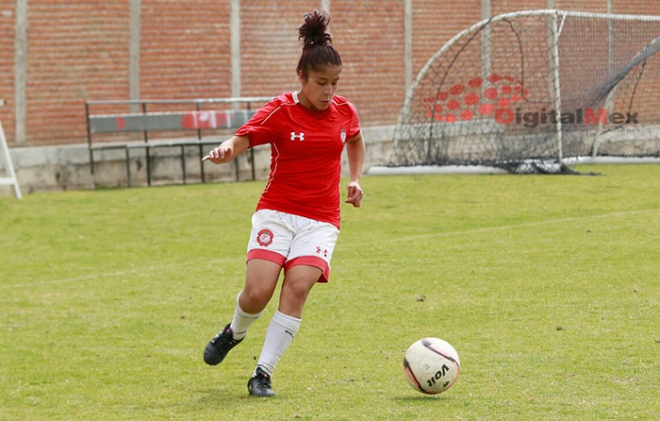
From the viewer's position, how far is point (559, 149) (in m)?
17.8

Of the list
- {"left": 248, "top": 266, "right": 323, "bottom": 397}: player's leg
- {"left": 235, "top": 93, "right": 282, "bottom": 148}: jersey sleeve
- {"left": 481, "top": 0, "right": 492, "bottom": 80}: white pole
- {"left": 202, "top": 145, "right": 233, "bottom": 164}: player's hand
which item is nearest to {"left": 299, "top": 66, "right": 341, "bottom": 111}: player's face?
{"left": 235, "top": 93, "right": 282, "bottom": 148}: jersey sleeve

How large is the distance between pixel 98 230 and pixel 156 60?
619cm

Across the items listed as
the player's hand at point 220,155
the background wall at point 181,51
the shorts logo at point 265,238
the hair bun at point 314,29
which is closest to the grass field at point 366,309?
the shorts logo at point 265,238

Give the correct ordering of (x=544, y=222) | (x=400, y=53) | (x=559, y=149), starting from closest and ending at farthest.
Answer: (x=544, y=222), (x=559, y=149), (x=400, y=53)

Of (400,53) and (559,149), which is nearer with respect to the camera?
(559,149)

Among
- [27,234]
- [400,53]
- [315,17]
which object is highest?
[315,17]

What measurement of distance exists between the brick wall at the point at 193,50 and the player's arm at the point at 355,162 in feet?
40.7

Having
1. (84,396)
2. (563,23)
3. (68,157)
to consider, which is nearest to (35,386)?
(84,396)

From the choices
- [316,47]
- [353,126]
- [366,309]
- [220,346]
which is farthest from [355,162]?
[366,309]

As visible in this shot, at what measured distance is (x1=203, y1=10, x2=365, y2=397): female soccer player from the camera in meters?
6.15

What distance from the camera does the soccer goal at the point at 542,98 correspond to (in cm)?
1823

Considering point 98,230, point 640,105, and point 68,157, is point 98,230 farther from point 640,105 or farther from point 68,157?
point 640,105

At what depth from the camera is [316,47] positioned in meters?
6.14

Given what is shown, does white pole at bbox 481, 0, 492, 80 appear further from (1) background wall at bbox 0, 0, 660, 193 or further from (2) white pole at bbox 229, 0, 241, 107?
(2) white pole at bbox 229, 0, 241, 107
